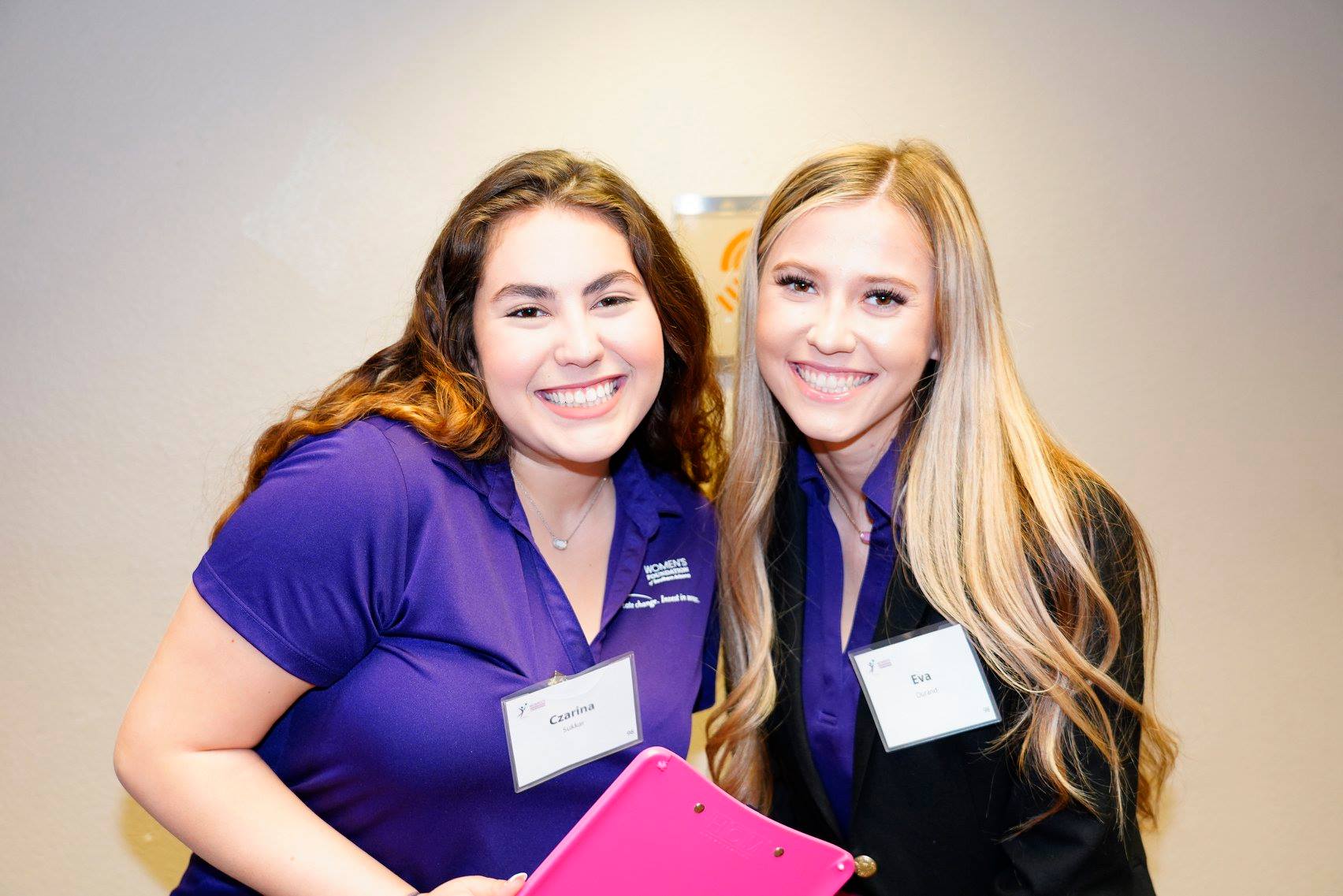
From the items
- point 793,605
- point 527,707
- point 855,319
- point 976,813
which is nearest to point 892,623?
point 793,605

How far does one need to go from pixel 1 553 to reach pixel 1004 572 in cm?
205

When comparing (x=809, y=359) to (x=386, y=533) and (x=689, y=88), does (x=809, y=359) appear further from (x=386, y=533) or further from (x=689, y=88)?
(x=689, y=88)

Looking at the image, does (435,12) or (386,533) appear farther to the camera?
(435,12)

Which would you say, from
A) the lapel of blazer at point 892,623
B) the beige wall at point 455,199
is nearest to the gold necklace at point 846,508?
the lapel of blazer at point 892,623

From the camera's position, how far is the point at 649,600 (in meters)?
1.69

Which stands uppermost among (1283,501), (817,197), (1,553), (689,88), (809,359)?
(689,88)

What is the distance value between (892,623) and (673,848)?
0.51 m

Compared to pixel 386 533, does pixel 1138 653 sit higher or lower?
lower

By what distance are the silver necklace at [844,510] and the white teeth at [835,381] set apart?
0.70 ft

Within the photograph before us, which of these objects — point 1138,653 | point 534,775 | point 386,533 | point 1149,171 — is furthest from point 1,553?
point 1149,171

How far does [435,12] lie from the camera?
208 centimetres

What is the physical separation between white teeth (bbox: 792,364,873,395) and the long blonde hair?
14 centimetres

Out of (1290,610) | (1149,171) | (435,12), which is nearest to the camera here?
(435,12)

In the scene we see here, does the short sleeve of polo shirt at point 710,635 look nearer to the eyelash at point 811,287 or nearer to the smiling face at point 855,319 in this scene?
the smiling face at point 855,319
